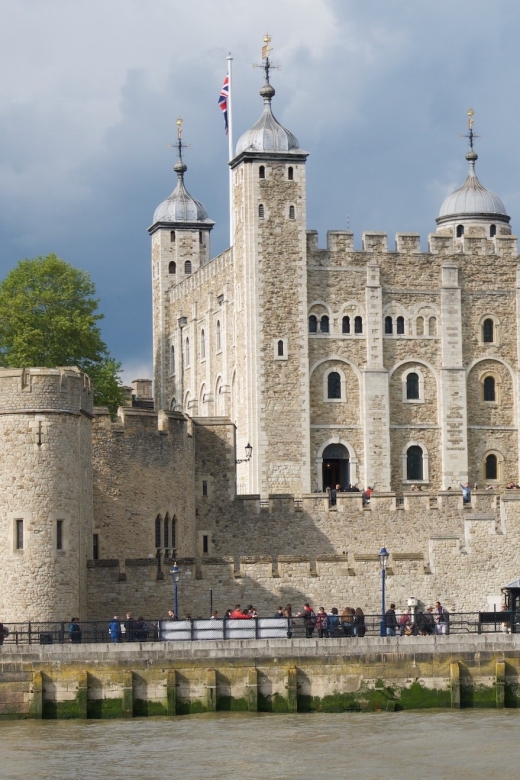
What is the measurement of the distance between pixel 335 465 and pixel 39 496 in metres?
29.3

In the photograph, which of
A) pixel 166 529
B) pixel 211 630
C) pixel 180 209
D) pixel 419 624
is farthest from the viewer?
pixel 180 209

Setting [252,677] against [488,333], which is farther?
[488,333]

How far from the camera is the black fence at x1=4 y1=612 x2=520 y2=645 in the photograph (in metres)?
46.0

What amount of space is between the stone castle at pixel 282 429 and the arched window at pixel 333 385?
0.12 m

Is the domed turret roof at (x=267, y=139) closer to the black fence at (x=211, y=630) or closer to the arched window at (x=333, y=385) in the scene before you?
the arched window at (x=333, y=385)

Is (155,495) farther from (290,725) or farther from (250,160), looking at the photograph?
(250,160)

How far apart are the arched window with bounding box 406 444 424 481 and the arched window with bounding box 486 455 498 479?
2475 millimetres

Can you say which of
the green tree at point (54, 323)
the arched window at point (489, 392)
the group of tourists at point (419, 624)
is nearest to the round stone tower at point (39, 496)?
the group of tourists at point (419, 624)

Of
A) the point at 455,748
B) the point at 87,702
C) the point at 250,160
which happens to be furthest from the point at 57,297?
the point at 455,748

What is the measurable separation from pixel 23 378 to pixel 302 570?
912 cm

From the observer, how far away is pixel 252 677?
4538 centimetres

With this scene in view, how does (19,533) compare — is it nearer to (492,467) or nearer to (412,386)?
(412,386)

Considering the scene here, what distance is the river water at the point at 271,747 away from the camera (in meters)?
40.1

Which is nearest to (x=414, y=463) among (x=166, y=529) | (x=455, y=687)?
(x=166, y=529)
